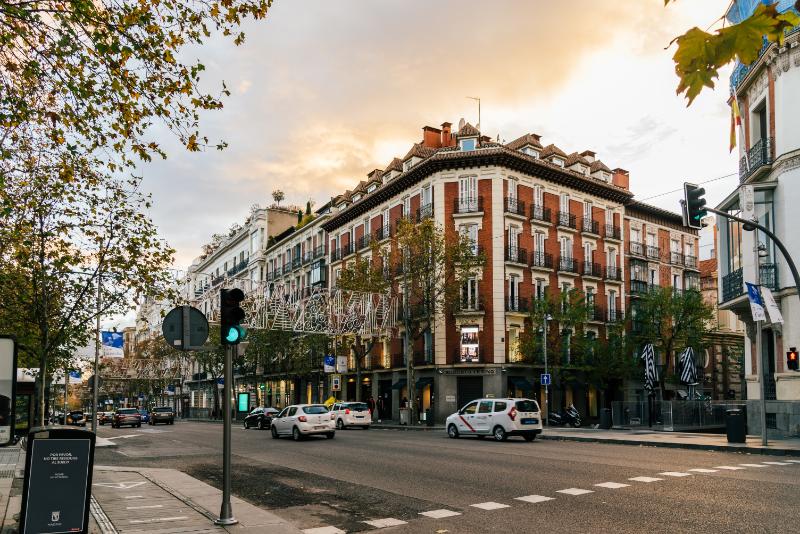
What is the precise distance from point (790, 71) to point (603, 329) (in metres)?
28.8

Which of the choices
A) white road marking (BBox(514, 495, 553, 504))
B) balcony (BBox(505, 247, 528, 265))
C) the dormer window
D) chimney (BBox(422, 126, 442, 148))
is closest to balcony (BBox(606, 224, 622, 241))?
the dormer window

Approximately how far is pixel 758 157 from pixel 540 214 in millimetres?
21783

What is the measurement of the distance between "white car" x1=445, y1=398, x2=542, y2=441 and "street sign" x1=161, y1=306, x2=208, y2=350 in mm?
17149

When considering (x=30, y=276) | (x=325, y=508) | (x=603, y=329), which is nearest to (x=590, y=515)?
(x=325, y=508)

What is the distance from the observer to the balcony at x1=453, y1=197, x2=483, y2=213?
46.4m

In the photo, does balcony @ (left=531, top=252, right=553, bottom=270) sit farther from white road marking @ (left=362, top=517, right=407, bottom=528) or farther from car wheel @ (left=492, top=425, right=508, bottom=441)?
white road marking @ (left=362, top=517, right=407, bottom=528)

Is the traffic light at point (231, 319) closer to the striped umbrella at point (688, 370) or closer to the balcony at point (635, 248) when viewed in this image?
the striped umbrella at point (688, 370)

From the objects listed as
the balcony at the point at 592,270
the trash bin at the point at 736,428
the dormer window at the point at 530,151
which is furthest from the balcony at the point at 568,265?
the trash bin at the point at 736,428

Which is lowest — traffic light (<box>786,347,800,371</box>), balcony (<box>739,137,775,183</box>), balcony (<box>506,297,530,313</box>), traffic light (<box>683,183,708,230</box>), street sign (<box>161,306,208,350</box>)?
traffic light (<box>786,347,800,371</box>)

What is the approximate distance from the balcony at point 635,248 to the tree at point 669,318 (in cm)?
525

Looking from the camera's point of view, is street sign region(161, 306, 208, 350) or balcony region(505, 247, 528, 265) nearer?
street sign region(161, 306, 208, 350)

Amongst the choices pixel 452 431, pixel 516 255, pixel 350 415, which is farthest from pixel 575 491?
pixel 516 255

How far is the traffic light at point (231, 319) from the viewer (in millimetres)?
9312

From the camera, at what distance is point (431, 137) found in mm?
53875
